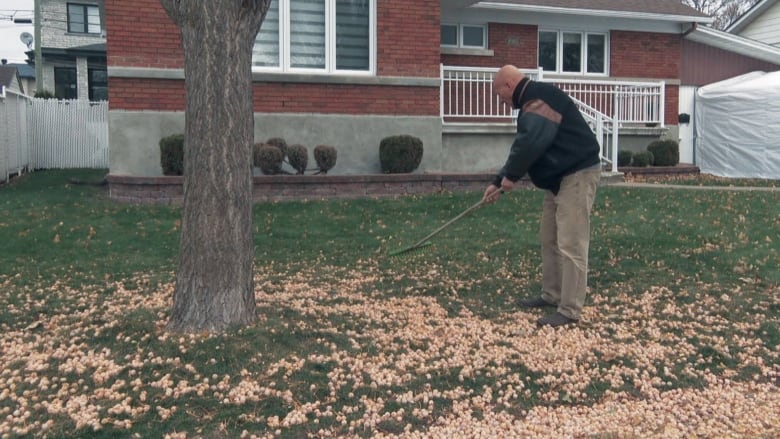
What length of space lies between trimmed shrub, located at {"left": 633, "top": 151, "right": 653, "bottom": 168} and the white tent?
11.7 feet

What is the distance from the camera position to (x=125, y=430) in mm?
3838

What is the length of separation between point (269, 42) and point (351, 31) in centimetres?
142

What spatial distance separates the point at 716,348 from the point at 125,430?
12.8ft

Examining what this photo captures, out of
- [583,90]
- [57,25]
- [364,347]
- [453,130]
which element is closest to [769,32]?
[583,90]

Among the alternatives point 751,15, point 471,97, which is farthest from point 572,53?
point 751,15

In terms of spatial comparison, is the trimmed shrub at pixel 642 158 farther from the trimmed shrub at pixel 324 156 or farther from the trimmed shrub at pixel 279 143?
the trimmed shrub at pixel 279 143

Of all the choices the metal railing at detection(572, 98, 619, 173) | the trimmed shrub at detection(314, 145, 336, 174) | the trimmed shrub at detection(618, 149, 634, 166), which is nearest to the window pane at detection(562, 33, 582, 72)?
the metal railing at detection(572, 98, 619, 173)

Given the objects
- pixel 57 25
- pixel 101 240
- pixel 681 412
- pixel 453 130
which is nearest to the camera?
pixel 681 412

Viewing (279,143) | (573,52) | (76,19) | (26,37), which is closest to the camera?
(279,143)

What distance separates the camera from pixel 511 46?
17.2 m

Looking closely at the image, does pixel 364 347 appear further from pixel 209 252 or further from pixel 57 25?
pixel 57 25

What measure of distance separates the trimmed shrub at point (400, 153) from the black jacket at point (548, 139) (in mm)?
6713

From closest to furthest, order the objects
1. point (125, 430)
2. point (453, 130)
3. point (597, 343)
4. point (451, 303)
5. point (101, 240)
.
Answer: point (125, 430) → point (597, 343) → point (451, 303) → point (101, 240) → point (453, 130)

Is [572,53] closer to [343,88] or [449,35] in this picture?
[449,35]
